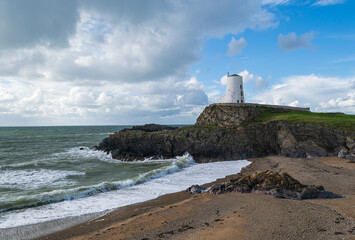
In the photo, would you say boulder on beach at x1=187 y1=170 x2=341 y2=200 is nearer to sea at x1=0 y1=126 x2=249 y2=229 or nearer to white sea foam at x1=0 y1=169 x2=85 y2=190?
sea at x1=0 y1=126 x2=249 y2=229

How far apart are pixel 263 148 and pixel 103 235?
24812 millimetres

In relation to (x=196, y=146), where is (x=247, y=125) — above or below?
above

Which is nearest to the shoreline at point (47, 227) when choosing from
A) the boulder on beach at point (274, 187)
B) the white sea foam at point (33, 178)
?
the boulder on beach at point (274, 187)

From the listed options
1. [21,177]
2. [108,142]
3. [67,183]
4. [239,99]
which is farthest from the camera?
[239,99]

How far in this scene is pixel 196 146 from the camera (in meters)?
29.7

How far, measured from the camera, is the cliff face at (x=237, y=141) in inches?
1026

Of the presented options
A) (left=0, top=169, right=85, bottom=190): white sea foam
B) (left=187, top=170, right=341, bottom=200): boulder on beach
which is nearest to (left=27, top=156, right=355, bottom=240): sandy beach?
(left=187, top=170, right=341, bottom=200): boulder on beach

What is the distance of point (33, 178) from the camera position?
20.0 metres

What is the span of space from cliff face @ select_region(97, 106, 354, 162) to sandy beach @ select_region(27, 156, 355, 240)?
14.8 meters

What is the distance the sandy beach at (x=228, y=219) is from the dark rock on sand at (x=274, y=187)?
1.61 feet

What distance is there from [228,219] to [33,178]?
63.1ft

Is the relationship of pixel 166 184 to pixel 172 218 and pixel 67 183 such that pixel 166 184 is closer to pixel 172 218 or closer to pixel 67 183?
pixel 172 218

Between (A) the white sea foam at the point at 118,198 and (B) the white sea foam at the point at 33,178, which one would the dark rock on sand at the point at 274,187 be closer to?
(A) the white sea foam at the point at 118,198

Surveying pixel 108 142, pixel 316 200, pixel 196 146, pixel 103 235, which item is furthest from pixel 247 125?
pixel 103 235
